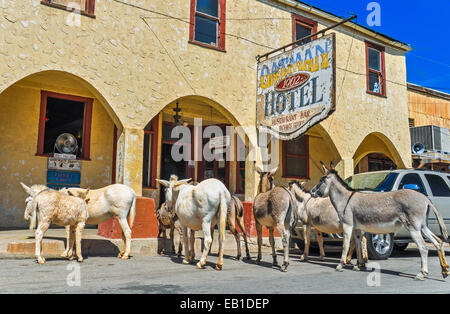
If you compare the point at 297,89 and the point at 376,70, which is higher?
the point at 376,70

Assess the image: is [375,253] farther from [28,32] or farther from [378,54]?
[378,54]

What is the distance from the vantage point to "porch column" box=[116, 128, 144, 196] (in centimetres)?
1005

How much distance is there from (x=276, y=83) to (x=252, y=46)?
1904 millimetres

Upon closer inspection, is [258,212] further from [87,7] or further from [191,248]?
[87,7]

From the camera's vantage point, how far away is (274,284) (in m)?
6.03

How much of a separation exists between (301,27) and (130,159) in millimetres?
8148

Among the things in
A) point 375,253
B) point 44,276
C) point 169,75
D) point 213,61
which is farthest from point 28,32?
point 375,253

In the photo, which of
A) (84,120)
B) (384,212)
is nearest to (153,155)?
(84,120)

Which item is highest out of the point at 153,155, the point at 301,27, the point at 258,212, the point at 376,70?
the point at 301,27

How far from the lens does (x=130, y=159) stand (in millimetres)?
10125

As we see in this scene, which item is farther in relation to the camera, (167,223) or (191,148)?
(191,148)

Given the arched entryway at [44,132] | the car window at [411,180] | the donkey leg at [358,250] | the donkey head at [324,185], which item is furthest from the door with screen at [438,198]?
the arched entryway at [44,132]

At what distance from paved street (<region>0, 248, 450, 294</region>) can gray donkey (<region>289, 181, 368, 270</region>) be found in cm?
61

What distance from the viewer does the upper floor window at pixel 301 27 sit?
14.3 metres
